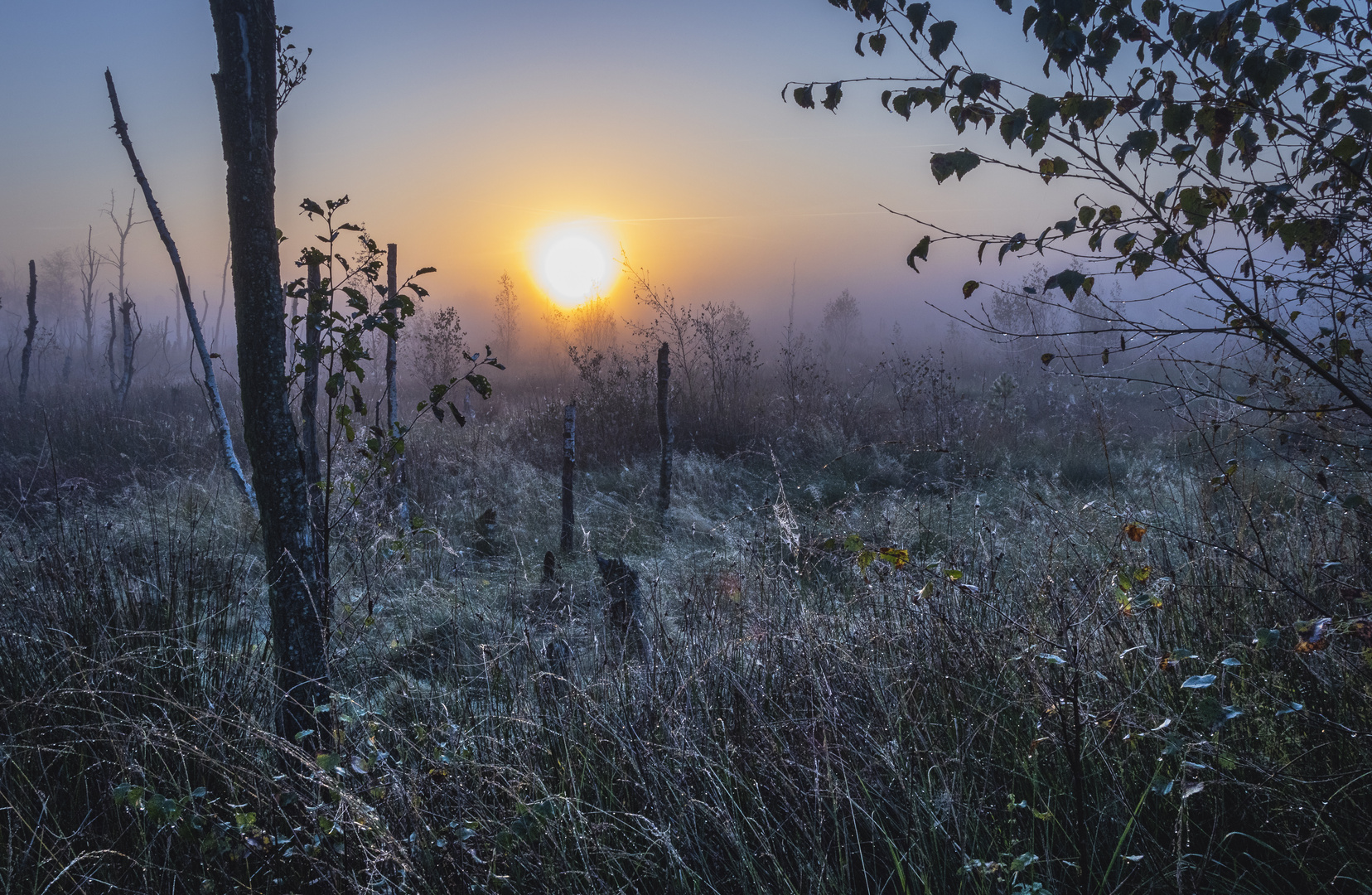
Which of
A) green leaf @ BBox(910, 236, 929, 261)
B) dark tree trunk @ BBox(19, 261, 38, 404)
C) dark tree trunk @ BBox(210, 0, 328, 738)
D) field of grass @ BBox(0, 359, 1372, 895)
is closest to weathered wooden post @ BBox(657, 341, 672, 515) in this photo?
field of grass @ BBox(0, 359, 1372, 895)

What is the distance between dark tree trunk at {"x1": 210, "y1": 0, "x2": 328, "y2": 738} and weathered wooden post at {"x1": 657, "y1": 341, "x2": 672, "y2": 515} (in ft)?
18.9

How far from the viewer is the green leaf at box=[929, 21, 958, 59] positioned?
79.7 inches

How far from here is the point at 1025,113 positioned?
6.86ft

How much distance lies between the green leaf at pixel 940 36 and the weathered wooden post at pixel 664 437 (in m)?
6.69

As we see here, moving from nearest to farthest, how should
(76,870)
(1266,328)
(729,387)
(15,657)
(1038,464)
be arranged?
(76,870) < (1266,328) < (15,657) < (1038,464) < (729,387)

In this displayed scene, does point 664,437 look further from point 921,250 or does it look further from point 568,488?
point 921,250

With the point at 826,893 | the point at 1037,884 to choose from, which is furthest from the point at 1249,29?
the point at 826,893

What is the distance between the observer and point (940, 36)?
204cm

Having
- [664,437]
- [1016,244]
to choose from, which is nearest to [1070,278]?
[1016,244]

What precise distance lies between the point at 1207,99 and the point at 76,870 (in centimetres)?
390

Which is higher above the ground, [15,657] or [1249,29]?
[1249,29]

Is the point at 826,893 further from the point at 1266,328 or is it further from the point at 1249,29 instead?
the point at 1249,29

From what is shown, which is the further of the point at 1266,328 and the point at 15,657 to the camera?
the point at 15,657

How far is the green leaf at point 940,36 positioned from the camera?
6.64 feet
